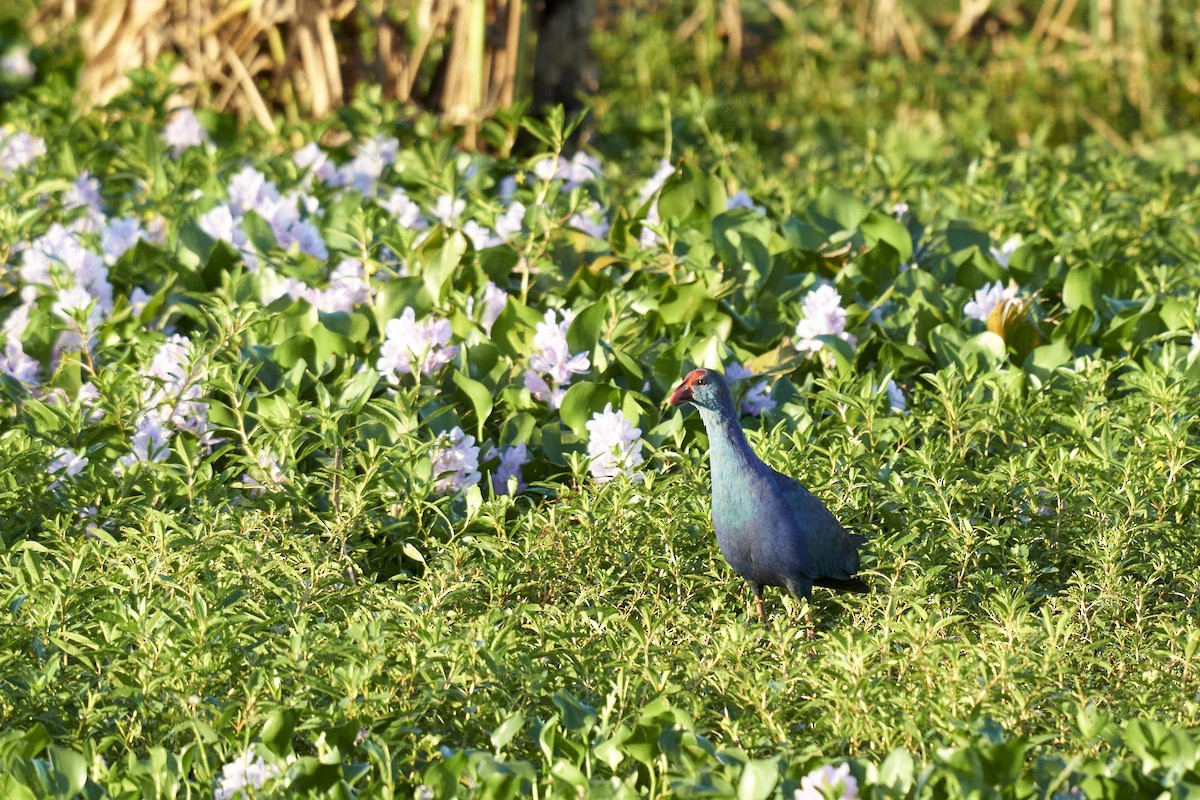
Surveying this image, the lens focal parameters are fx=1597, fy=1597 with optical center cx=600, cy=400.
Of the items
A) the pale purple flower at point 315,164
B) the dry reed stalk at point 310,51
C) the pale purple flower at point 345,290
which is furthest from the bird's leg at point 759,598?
the dry reed stalk at point 310,51

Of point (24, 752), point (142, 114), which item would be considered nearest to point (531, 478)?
point (24, 752)

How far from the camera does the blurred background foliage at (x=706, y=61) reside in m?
6.68

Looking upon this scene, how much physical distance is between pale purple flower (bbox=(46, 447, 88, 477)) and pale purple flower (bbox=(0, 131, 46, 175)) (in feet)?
7.83

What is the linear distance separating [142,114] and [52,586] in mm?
3816

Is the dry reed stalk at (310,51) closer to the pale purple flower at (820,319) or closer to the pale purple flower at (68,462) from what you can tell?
the pale purple flower at (820,319)

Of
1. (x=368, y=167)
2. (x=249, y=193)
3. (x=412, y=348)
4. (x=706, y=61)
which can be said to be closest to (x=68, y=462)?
(x=412, y=348)

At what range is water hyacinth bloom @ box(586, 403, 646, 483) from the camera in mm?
3699

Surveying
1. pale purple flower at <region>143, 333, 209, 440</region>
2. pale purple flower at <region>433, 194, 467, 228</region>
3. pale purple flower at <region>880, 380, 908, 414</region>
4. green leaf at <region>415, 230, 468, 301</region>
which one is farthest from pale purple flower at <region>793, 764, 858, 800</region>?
pale purple flower at <region>433, 194, 467, 228</region>

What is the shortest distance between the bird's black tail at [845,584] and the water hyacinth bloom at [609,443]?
54cm

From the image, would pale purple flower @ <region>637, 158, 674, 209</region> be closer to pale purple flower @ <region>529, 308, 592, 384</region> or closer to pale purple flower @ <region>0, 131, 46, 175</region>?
pale purple flower @ <region>529, 308, 592, 384</region>

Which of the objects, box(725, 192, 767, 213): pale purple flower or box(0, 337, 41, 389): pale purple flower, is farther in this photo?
box(725, 192, 767, 213): pale purple flower

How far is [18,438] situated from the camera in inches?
141

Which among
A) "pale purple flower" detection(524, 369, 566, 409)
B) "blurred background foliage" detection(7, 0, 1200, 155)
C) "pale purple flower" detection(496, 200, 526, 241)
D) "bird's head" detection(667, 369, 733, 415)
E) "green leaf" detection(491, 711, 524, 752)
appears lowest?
"blurred background foliage" detection(7, 0, 1200, 155)

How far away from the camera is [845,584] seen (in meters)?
3.37
